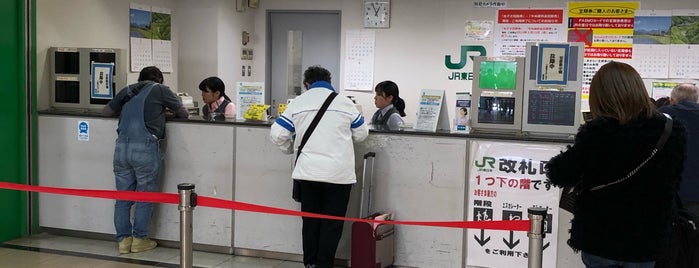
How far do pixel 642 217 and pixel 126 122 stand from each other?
11.5 ft

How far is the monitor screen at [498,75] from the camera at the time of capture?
15.0 feet

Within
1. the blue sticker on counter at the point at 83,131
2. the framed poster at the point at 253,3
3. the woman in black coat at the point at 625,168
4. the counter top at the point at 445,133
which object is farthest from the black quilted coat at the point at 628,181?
the framed poster at the point at 253,3

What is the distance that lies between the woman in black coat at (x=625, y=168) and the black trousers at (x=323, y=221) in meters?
1.92

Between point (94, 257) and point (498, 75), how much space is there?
2915mm

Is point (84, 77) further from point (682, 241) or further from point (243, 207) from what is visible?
point (682, 241)

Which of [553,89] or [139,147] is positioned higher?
[553,89]

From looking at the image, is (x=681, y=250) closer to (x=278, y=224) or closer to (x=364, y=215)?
(x=364, y=215)

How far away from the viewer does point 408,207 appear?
4695 mm

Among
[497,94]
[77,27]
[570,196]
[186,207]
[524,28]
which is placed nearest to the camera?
[570,196]

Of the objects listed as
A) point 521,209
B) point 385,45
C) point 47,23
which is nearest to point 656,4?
point 385,45

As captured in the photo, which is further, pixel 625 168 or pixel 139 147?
pixel 139 147

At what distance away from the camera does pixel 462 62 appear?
755 centimetres

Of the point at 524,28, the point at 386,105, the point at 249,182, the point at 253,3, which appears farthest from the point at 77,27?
the point at 524,28

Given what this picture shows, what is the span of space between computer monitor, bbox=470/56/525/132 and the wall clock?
3198 mm
